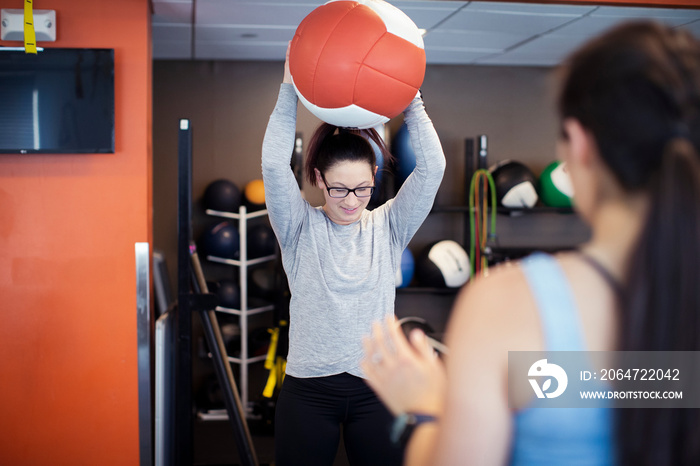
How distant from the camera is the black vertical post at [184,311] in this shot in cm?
227

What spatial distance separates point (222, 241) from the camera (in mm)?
4242

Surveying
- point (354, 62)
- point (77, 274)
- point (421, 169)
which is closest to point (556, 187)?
point (421, 169)

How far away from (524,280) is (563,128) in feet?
0.60

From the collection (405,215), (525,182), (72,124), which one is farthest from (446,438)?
(525,182)

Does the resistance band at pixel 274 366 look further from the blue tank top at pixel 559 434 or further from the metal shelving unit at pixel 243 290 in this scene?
the blue tank top at pixel 559 434

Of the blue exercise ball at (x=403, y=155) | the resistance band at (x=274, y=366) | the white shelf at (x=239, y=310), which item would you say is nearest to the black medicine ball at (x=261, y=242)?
the white shelf at (x=239, y=310)

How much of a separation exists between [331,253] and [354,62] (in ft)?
1.81

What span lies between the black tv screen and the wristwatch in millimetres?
2646

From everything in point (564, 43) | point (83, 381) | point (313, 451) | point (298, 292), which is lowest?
point (83, 381)

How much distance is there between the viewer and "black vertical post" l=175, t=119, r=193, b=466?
227 centimetres

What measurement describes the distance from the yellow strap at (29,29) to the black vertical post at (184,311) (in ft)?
3.93

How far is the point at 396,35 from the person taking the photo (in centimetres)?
160

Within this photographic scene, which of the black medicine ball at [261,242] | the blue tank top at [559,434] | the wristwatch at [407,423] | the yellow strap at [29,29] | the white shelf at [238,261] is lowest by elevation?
the white shelf at [238,261]

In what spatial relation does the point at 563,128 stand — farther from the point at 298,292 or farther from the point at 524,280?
the point at 298,292
